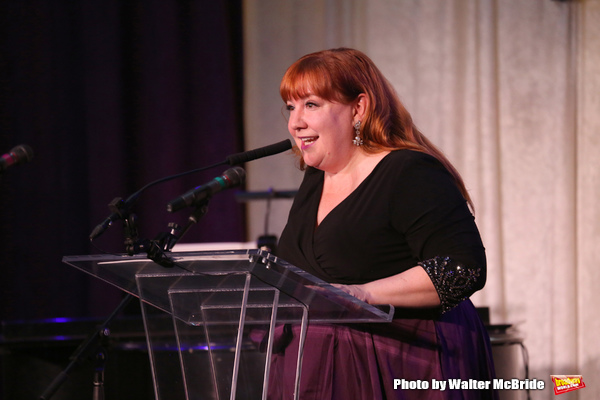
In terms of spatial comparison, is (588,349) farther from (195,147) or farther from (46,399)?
(46,399)

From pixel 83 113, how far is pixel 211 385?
302 cm

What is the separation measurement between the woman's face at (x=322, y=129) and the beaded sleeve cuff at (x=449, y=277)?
47 centimetres

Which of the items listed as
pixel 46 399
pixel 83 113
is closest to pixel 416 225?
pixel 46 399

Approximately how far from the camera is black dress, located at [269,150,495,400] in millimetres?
1510

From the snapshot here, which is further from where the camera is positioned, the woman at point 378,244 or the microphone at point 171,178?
the woman at point 378,244

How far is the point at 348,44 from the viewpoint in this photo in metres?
4.34

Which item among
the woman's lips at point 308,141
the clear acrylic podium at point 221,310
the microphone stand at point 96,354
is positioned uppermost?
Result: the woman's lips at point 308,141

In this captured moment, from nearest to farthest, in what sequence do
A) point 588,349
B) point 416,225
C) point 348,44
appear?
point 416,225
point 588,349
point 348,44

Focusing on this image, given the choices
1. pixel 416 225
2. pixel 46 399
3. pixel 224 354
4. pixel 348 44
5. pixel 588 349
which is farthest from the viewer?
pixel 348 44

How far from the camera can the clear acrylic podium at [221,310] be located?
4.04 ft

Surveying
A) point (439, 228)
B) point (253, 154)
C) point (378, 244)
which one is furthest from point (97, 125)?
point (439, 228)

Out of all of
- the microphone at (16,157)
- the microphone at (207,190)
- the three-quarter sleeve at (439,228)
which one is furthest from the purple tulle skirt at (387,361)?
the microphone at (16,157)

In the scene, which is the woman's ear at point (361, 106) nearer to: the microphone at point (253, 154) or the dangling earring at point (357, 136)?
the dangling earring at point (357, 136)

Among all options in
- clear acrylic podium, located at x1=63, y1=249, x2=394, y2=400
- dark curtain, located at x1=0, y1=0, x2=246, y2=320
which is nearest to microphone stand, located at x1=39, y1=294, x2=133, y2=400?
clear acrylic podium, located at x1=63, y1=249, x2=394, y2=400
